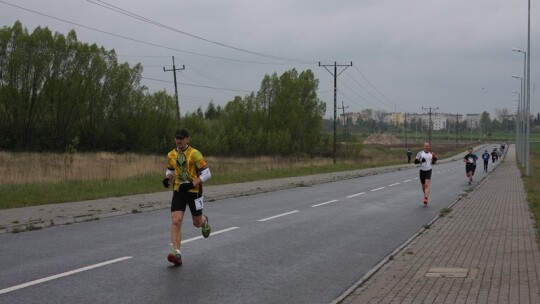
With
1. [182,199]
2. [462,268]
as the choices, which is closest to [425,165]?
[462,268]

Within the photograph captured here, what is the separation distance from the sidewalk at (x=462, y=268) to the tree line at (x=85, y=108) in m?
49.6

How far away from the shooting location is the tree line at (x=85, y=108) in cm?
5709

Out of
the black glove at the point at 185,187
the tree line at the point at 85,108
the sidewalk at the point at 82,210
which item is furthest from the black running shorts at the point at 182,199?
the tree line at the point at 85,108

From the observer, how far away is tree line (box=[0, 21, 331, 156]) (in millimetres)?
57094

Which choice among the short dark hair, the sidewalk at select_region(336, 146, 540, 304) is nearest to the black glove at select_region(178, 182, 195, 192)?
the short dark hair

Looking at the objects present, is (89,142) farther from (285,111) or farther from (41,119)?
(285,111)

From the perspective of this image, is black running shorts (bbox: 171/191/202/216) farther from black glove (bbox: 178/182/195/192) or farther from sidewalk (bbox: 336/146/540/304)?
sidewalk (bbox: 336/146/540/304)

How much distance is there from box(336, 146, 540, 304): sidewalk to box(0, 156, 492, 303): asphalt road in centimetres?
40

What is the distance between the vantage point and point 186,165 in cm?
815

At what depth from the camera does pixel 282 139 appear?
241ft

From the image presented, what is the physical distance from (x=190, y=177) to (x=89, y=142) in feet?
186

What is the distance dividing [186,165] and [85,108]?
56.1 metres

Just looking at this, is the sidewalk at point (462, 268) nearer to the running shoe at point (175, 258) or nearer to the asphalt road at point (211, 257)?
the asphalt road at point (211, 257)

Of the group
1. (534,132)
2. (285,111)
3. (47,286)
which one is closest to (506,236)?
(47,286)
